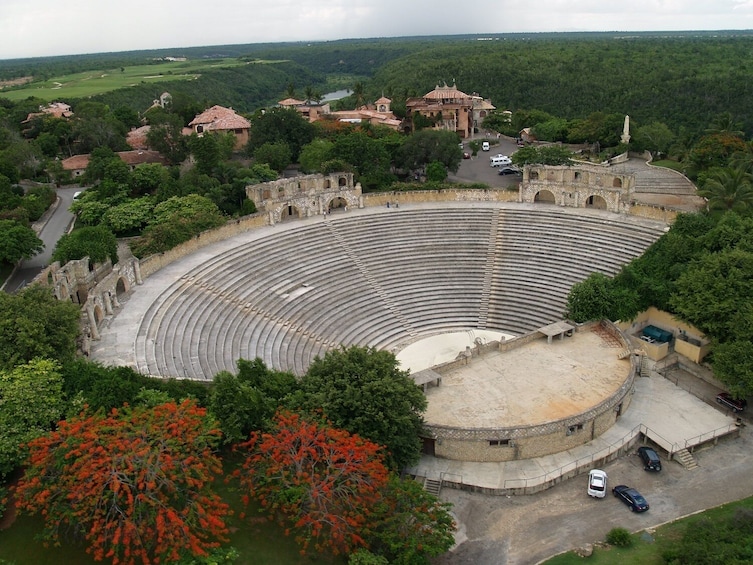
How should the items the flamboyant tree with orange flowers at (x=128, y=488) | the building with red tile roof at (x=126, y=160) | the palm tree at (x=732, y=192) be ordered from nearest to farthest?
1. the flamboyant tree with orange flowers at (x=128, y=488)
2. the palm tree at (x=732, y=192)
3. the building with red tile roof at (x=126, y=160)

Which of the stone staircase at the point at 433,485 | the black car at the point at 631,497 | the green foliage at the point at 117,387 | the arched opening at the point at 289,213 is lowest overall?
the black car at the point at 631,497

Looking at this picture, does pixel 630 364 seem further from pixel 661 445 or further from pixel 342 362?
pixel 342 362

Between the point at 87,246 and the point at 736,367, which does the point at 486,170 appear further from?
the point at 87,246

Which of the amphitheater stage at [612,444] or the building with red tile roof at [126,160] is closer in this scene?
the amphitheater stage at [612,444]

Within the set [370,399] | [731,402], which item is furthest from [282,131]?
[731,402]

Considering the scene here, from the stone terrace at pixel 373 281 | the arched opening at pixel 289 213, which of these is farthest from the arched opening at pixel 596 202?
the arched opening at pixel 289 213

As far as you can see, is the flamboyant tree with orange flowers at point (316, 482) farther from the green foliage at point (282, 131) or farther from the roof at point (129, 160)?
the roof at point (129, 160)
